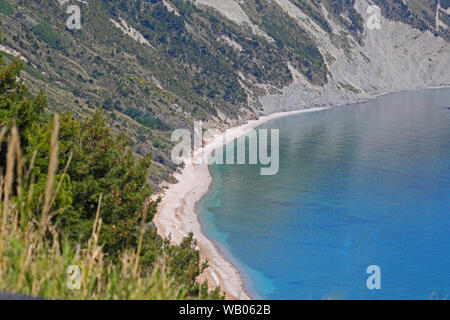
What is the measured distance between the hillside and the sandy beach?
3.48m

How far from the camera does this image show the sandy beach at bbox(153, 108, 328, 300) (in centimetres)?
4228

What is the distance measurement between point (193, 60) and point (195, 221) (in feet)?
255

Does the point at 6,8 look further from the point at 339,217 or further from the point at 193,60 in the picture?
the point at 339,217

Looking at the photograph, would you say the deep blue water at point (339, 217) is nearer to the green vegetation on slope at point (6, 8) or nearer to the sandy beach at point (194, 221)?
the sandy beach at point (194, 221)

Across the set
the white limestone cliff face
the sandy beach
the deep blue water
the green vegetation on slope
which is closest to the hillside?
the green vegetation on slope

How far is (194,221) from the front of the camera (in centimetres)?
5644

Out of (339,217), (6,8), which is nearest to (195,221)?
(339,217)

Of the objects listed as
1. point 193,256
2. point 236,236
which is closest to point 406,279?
point 236,236

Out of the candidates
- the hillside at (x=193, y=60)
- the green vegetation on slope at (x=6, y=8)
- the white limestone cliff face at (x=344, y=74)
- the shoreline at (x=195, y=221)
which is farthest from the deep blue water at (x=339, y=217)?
the white limestone cliff face at (x=344, y=74)

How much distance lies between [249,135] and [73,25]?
1461 inches

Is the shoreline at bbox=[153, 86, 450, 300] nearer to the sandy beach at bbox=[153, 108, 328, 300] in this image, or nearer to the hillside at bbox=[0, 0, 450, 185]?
the sandy beach at bbox=[153, 108, 328, 300]

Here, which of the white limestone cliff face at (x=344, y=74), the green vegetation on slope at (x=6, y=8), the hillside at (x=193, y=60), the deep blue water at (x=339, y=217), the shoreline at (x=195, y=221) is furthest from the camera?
the white limestone cliff face at (x=344, y=74)

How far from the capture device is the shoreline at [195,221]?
139ft

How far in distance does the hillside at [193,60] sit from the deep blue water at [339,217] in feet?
47.4
